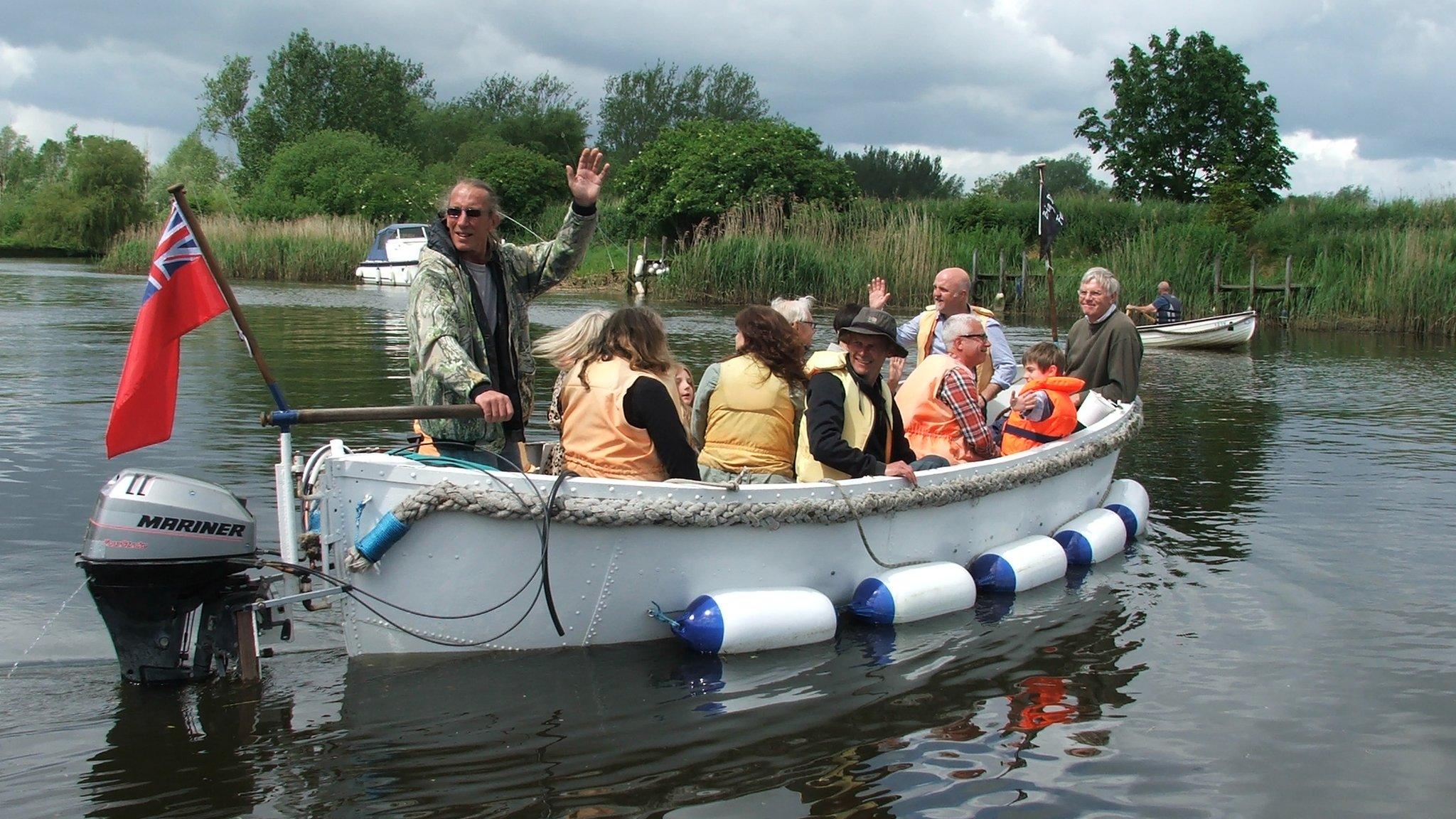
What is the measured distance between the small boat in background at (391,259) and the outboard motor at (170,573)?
96.7 feet

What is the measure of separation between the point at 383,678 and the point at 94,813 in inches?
48.2

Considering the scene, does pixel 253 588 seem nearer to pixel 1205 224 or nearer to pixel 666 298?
pixel 666 298

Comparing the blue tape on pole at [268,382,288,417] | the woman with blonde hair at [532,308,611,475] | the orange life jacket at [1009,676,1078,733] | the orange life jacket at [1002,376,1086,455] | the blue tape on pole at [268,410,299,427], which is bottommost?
the orange life jacket at [1009,676,1078,733]

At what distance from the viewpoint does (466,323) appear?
5.01 meters

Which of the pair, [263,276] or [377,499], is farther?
[263,276]

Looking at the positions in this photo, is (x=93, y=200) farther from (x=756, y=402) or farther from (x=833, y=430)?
(x=833, y=430)

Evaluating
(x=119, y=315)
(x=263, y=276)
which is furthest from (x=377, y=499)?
(x=263, y=276)

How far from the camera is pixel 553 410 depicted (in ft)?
17.9

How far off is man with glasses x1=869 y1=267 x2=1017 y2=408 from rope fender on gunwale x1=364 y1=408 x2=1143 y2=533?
1.43m

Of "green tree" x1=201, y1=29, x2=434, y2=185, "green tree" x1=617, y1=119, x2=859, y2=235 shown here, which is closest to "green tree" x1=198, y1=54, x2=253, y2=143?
"green tree" x1=201, y1=29, x2=434, y2=185

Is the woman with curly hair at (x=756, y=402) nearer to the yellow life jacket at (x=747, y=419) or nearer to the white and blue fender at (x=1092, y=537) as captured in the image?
the yellow life jacket at (x=747, y=419)

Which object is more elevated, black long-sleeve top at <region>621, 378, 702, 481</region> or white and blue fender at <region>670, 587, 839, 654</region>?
black long-sleeve top at <region>621, 378, 702, 481</region>

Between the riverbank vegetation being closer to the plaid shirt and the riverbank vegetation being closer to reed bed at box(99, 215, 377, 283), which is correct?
reed bed at box(99, 215, 377, 283)

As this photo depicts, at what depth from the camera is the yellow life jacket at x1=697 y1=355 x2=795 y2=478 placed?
5.61 meters
